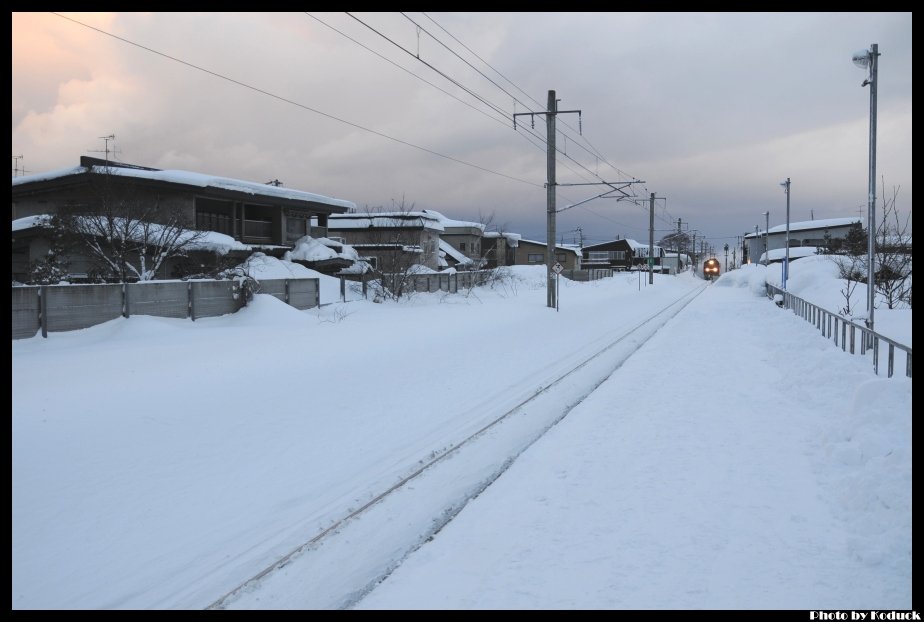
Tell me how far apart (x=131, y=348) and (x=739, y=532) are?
12549mm

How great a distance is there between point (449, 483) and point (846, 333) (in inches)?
533

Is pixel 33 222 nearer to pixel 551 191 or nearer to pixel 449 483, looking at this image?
pixel 551 191

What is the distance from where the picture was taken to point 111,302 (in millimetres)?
15680

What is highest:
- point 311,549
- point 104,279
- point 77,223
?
point 77,223

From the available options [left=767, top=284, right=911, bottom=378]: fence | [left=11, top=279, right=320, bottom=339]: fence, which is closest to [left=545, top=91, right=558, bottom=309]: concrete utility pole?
[left=767, top=284, right=911, bottom=378]: fence

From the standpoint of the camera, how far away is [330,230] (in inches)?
2376

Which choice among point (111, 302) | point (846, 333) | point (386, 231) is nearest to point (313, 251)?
point (386, 231)

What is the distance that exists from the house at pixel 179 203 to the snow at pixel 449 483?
17.8m

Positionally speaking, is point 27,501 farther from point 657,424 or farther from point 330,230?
point 330,230

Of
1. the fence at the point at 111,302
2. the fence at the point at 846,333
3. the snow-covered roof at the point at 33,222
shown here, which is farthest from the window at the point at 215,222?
the fence at the point at 846,333

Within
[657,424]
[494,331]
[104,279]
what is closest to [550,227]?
[494,331]

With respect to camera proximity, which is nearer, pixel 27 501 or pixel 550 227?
pixel 27 501

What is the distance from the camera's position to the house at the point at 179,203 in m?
28.8
